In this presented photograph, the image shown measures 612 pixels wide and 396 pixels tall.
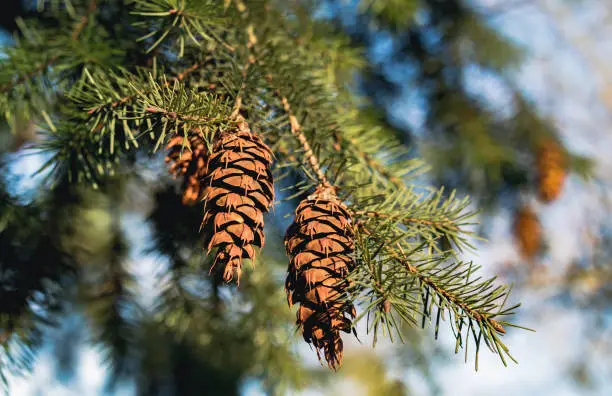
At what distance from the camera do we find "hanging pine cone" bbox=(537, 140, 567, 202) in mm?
1394

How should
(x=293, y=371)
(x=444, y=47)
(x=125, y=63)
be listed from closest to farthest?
(x=125, y=63), (x=293, y=371), (x=444, y=47)

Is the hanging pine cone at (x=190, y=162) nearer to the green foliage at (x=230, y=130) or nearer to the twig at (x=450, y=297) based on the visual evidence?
the green foliage at (x=230, y=130)

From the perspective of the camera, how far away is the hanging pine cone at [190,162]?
2.11 feet

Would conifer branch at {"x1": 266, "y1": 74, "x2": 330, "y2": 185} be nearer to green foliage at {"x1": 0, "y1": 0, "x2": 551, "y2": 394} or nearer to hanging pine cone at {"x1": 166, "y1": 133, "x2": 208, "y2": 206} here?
green foliage at {"x1": 0, "y1": 0, "x2": 551, "y2": 394}

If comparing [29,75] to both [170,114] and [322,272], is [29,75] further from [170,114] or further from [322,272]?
[322,272]

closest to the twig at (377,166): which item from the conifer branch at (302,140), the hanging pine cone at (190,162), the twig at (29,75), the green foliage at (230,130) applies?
the green foliage at (230,130)

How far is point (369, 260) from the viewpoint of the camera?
541 mm

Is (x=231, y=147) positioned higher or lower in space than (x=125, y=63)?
lower

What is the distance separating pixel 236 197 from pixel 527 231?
4.10ft

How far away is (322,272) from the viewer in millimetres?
530

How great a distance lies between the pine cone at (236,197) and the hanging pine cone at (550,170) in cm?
109

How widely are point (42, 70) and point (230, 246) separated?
0.51m

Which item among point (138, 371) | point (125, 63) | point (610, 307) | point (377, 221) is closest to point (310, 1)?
point (125, 63)

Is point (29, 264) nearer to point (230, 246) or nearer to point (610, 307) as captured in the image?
point (230, 246)
